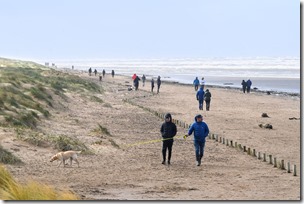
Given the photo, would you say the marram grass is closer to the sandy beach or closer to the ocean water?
the sandy beach

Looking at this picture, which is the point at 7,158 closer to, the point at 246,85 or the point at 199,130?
the point at 199,130

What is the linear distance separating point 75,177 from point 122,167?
7.00 ft

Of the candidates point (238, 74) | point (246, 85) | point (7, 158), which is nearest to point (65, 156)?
point (7, 158)

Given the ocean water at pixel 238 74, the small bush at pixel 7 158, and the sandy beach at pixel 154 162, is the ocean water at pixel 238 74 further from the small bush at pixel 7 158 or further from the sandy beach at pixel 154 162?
the small bush at pixel 7 158

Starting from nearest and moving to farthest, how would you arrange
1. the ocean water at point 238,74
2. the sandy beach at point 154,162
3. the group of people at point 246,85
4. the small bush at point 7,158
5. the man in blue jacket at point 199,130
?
the sandy beach at point 154,162
the small bush at point 7,158
the man in blue jacket at point 199,130
the group of people at point 246,85
the ocean water at point 238,74

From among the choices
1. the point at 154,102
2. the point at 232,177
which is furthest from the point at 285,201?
the point at 154,102

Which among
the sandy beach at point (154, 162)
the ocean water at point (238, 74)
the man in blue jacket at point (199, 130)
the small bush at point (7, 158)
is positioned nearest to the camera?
the sandy beach at point (154, 162)

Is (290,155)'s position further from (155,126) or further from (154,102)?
(154,102)

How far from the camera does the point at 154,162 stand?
52.7 ft

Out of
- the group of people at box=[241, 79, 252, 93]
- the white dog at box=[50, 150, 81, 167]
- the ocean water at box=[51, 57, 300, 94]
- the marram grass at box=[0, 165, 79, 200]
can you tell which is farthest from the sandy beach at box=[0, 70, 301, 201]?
the ocean water at box=[51, 57, 300, 94]

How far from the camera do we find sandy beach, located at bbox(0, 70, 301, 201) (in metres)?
11.7

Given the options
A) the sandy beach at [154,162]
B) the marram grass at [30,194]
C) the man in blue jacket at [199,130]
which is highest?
the man in blue jacket at [199,130]

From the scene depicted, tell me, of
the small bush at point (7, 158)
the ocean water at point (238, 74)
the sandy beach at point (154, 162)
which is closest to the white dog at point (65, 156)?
the sandy beach at point (154, 162)

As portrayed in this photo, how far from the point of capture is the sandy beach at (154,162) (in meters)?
11.7
